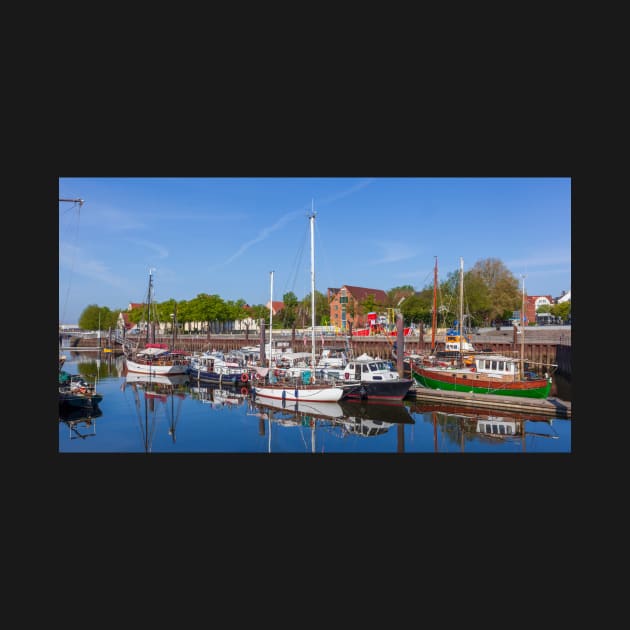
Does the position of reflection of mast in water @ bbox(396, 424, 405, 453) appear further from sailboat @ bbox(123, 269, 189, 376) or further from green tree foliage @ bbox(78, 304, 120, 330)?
green tree foliage @ bbox(78, 304, 120, 330)

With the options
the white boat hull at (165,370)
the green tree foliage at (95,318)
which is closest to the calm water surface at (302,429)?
the white boat hull at (165,370)

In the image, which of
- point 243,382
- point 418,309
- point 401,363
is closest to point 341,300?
point 418,309

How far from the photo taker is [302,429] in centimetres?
1616

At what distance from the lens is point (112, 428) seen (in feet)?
53.4

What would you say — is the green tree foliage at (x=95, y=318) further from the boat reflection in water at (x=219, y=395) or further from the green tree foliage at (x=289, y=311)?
the boat reflection in water at (x=219, y=395)

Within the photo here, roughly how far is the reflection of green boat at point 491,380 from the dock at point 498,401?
1.10 ft

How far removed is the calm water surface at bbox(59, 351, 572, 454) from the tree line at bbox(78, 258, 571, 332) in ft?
51.8

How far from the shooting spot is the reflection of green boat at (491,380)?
18328 mm

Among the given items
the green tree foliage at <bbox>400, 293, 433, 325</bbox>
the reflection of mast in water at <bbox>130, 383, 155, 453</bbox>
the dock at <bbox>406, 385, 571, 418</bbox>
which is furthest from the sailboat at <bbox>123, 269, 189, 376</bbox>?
the green tree foliage at <bbox>400, 293, 433, 325</bbox>

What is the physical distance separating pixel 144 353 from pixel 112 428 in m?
21.1

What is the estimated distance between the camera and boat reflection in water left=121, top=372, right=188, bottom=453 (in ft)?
54.7

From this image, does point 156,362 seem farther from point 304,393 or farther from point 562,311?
point 562,311

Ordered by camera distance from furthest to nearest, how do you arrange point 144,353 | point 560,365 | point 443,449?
point 144,353, point 560,365, point 443,449

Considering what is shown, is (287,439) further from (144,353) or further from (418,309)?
(418,309)
